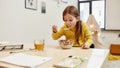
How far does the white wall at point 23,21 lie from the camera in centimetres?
235

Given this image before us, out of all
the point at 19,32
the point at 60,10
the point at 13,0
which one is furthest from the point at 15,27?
the point at 60,10

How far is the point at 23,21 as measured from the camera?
271cm

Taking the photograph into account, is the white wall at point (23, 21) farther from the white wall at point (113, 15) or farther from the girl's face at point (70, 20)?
the white wall at point (113, 15)

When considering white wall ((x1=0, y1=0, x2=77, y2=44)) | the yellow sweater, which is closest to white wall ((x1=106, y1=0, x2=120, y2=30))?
white wall ((x1=0, y1=0, x2=77, y2=44))

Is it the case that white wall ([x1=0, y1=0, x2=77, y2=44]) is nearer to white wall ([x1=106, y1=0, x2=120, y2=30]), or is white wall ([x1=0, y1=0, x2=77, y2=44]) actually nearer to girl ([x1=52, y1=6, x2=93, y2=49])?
girl ([x1=52, y1=6, x2=93, y2=49])

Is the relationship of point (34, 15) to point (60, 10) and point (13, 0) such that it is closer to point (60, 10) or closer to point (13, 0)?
point (13, 0)

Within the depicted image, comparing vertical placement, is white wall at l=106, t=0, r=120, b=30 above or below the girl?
above

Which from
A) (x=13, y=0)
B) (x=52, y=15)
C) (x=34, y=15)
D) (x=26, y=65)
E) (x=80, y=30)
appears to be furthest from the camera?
(x=52, y=15)

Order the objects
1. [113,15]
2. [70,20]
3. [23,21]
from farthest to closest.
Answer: [113,15], [23,21], [70,20]

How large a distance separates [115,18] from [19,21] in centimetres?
332

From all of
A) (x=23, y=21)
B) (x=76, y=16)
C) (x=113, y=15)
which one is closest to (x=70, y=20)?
(x=76, y=16)

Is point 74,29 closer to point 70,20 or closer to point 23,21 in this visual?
point 70,20

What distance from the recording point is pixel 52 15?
3.62 m

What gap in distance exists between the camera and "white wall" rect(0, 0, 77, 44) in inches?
92.4
